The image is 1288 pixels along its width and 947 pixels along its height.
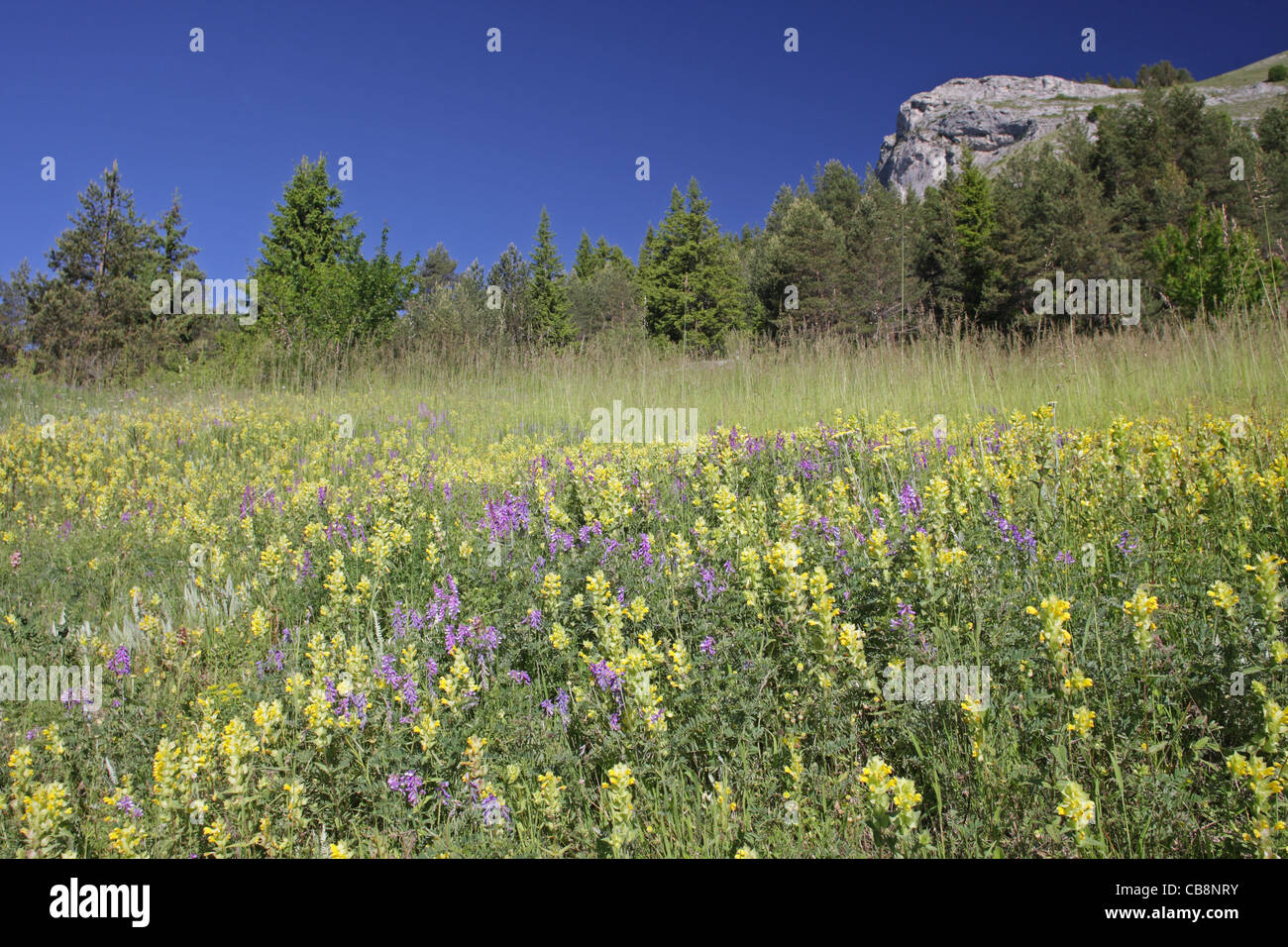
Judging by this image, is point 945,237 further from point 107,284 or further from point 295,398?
point 107,284

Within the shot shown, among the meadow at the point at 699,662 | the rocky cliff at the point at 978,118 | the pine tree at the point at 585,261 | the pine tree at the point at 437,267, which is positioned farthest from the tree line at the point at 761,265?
the rocky cliff at the point at 978,118

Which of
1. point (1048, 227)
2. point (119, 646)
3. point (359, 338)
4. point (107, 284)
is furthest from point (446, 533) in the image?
point (1048, 227)

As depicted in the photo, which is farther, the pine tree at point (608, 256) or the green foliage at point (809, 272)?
the pine tree at point (608, 256)

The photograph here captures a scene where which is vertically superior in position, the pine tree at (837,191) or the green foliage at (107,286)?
the pine tree at (837,191)

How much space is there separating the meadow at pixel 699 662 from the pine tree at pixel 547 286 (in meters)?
39.2

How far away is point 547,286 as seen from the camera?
46.4 m

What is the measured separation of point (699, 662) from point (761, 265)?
49.1 metres

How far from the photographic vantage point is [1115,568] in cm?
264

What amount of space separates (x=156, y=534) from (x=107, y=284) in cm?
3207

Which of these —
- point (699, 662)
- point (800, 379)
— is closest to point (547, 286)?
point (800, 379)

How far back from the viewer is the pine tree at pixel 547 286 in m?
44.5

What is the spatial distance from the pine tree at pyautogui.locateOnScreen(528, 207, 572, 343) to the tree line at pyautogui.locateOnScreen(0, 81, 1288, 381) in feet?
0.61

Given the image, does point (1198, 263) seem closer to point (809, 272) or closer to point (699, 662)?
point (809, 272)

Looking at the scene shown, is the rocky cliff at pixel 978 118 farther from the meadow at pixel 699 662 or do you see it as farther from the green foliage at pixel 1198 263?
the meadow at pixel 699 662
